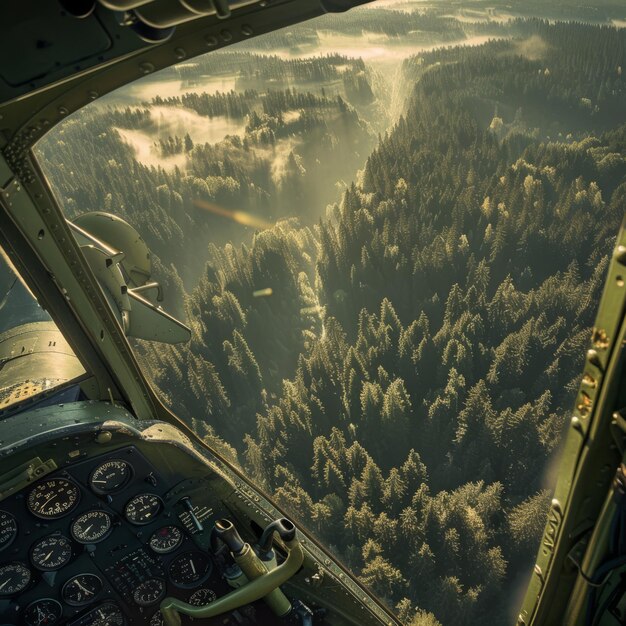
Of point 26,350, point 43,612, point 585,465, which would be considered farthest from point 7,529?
point 585,465

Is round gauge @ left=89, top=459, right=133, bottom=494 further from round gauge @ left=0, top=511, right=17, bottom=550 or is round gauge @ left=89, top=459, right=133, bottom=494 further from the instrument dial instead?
the instrument dial

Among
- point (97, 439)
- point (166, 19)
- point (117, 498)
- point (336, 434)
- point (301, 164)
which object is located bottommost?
point (336, 434)

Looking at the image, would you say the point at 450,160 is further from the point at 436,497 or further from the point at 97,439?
the point at 97,439

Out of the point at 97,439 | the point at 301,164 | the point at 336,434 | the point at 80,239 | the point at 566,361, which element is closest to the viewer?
the point at 97,439

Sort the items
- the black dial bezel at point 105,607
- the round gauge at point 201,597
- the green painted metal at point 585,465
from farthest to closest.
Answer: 1. the round gauge at point 201,597
2. the black dial bezel at point 105,607
3. the green painted metal at point 585,465

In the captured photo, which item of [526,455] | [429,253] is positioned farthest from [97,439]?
[429,253]

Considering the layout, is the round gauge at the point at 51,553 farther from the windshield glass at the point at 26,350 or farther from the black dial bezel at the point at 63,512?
the windshield glass at the point at 26,350

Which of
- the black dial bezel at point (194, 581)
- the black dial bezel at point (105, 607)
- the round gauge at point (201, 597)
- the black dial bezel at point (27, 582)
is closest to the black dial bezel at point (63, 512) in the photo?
the black dial bezel at point (27, 582)
